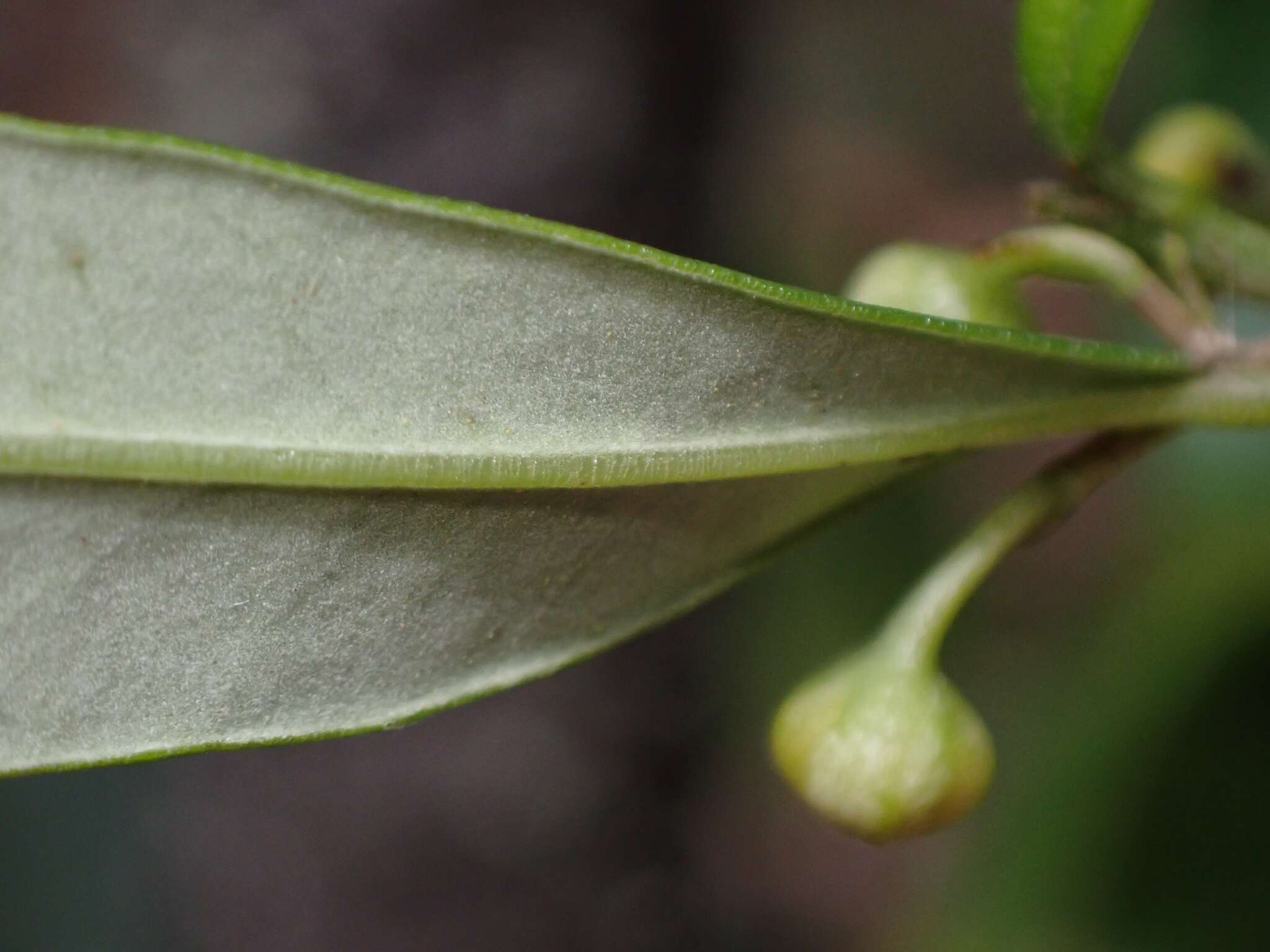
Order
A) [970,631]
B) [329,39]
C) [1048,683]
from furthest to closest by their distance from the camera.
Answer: [970,631]
[1048,683]
[329,39]

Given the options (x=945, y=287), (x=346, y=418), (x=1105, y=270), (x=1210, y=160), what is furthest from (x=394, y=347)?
(x=1210, y=160)

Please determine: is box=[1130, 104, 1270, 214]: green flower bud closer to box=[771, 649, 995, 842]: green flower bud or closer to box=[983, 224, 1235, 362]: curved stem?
box=[983, 224, 1235, 362]: curved stem

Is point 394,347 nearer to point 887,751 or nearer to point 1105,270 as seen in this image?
point 887,751

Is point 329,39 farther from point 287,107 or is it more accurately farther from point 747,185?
point 747,185

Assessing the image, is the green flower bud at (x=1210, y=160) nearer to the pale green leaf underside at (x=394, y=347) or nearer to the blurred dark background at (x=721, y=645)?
the pale green leaf underside at (x=394, y=347)

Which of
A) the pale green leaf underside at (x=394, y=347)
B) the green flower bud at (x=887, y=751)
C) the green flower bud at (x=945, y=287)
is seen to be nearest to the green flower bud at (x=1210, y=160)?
the green flower bud at (x=945, y=287)

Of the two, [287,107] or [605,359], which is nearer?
[605,359]

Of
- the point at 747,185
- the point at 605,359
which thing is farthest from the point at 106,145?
the point at 747,185

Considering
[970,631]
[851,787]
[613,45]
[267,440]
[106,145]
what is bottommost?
[970,631]
